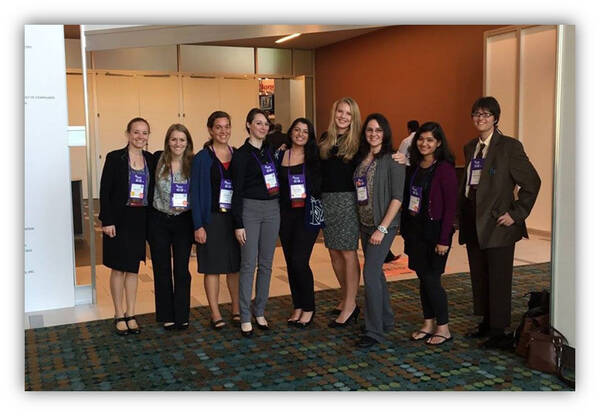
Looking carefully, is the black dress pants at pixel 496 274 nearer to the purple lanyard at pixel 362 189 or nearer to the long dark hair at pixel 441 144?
the long dark hair at pixel 441 144

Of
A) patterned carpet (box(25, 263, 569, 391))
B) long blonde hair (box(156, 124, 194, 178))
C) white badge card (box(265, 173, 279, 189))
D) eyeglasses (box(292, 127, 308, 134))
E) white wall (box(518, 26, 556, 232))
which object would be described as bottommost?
patterned carpet (box(25, 263, 569, 391))

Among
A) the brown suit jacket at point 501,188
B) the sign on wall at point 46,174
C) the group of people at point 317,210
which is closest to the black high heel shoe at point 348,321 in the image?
the group of people at point 317,210

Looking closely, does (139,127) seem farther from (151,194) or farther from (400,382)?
(400,382)

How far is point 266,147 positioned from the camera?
150 inches

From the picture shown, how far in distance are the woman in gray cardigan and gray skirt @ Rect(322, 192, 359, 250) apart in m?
0.08

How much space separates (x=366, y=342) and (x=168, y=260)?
1.39 m

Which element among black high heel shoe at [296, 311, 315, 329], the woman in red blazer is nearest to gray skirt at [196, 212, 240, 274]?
black high heel shoe at [296, 311, 315, 329]

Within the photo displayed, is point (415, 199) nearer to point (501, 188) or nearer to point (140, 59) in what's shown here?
point (501, 188)

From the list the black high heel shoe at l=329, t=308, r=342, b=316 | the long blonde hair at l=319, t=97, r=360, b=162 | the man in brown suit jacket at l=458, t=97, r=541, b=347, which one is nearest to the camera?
the man in brown suit jacket at l=458, t=97, r=541, b=347

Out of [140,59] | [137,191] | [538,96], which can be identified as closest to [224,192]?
[137,191]

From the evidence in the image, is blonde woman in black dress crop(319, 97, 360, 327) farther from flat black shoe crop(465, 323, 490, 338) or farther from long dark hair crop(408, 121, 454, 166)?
flat black shoe crop(465, 323, 490, 338)

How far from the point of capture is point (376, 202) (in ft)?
11.6

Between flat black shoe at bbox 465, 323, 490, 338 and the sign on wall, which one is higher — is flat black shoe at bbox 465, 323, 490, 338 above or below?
below

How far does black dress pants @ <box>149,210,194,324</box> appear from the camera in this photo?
A: 3.89 meters
